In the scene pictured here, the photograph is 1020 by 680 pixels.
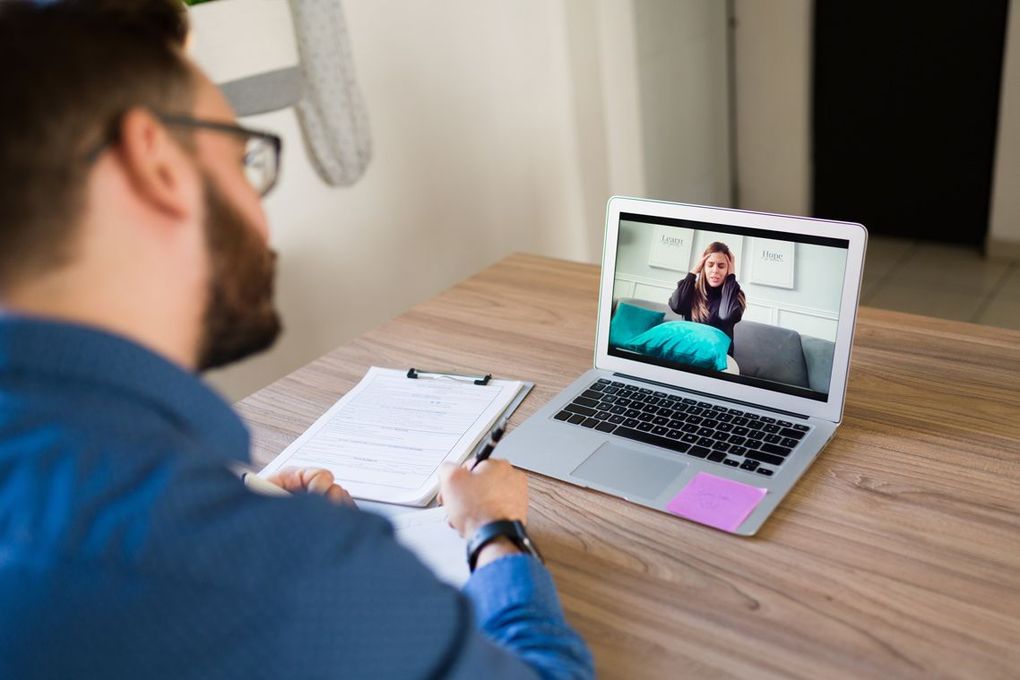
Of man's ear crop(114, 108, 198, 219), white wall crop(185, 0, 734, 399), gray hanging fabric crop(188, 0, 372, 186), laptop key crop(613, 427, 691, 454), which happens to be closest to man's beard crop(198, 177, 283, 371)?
man's ear crop(114, 108, 198, 219)

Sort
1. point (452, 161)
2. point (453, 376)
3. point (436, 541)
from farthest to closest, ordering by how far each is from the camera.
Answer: point (452, 161) → point (453, 376) → point (436, 541)

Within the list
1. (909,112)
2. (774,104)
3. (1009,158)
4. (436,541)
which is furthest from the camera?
(774,104)

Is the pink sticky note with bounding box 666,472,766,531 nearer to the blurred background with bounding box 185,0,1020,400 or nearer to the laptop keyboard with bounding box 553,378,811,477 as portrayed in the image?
the laptop keyboard with bounding box 553,378,811,477

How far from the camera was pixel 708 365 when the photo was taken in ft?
4.12

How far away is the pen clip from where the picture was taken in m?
1.39

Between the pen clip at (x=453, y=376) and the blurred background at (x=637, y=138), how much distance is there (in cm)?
84

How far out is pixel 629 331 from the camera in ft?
4.35

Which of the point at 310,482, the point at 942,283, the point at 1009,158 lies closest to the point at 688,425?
the point at 310,482

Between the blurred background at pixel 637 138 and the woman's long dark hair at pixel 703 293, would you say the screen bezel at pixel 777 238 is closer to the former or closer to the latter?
the woman's long dark hair at pixel 703 293

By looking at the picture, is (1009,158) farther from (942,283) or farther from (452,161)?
(452,161)

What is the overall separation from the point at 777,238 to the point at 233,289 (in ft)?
2.37

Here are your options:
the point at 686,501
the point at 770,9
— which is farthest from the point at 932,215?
the point at 686,501

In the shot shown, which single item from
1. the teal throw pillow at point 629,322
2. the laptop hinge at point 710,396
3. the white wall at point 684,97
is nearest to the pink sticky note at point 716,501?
the laptop hinge at point 710,396

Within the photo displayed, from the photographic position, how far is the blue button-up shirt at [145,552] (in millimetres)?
589
